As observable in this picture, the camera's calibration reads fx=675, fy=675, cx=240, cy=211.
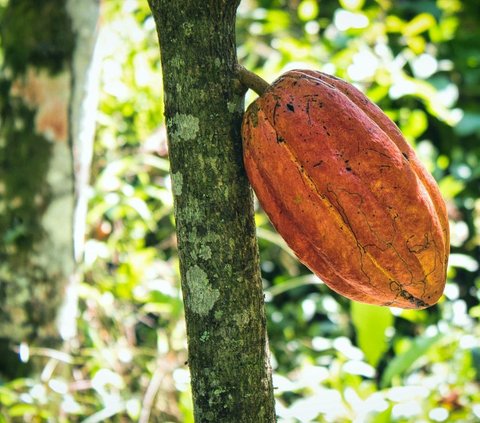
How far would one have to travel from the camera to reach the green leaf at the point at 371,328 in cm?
202

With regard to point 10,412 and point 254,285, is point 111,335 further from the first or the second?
point 254,285

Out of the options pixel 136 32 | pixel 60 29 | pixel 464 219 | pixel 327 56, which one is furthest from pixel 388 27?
pixel 60 29

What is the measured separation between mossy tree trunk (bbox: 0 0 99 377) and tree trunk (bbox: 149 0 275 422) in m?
1.24

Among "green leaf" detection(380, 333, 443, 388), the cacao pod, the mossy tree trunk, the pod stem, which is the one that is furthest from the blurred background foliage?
the pod stem

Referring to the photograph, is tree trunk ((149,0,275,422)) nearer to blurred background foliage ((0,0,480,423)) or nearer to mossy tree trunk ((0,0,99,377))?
blurred background foliage ((0,0,480,423))

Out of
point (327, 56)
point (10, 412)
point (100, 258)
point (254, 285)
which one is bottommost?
point (10, 412)

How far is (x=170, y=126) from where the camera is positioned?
85 cm

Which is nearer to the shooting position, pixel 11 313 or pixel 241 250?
pixel 241 250

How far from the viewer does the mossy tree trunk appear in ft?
6.54

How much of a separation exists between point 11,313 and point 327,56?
1.70 m

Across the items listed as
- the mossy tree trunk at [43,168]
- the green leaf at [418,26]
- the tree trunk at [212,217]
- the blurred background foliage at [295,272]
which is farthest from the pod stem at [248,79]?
the green leaf at [418,26]

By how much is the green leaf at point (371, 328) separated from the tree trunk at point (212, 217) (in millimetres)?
1220

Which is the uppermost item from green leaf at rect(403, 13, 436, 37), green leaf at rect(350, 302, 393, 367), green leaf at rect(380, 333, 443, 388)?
green leaf at rect(403, 13, 436, 37)

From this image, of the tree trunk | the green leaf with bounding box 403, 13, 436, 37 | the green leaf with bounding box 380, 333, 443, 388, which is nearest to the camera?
the tree trunk
